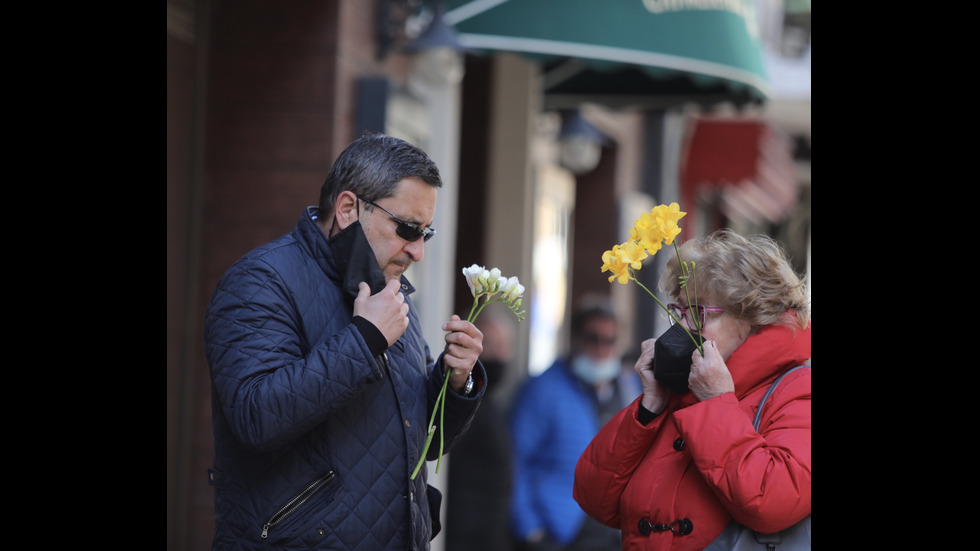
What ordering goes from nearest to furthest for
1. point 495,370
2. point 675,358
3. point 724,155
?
point 675,358 → point 495,370 → point 724,155

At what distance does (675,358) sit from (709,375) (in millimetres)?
114

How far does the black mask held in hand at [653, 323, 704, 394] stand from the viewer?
2.84 meters

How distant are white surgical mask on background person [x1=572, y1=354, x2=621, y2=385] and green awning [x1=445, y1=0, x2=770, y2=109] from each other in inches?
64.5

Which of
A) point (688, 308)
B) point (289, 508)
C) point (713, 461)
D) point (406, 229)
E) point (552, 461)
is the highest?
point (406, 229)

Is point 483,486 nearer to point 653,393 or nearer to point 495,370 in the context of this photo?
point 495,370

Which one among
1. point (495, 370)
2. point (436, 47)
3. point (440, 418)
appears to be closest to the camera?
point (440, 418)

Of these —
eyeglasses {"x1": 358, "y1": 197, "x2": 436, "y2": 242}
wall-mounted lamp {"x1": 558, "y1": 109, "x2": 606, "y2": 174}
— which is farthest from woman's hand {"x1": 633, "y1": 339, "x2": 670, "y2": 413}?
wall-mounted lamp {"x1": 558, "y1": 109, "x2": 606, "y2": 174}

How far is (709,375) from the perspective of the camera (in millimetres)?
2756

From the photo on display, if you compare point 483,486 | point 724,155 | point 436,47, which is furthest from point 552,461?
point 724,155

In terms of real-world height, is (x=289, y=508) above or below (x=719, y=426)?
below

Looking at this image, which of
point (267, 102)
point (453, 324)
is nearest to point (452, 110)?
point (267, 102)

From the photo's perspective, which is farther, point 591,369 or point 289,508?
point 591,369
